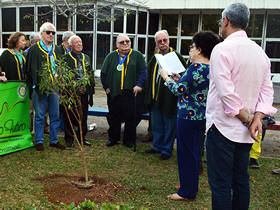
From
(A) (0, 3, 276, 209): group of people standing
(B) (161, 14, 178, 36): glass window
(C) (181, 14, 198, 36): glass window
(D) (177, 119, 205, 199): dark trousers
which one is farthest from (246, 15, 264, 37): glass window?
(D) (177, 119, 205, 199): dark trousers

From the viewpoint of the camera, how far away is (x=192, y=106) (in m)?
3.46

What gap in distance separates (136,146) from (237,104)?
154 inches

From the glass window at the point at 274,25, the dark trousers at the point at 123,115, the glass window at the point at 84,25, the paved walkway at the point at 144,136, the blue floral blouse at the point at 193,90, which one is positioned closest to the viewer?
the blue floral blouse at the point at 193,90

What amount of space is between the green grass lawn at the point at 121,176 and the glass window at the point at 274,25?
13637 mm

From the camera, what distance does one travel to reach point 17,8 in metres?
17.7

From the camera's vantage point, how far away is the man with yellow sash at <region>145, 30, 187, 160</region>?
201 inches

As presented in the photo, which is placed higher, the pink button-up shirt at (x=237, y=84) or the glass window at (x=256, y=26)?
the glass window at (x=256, y=26)

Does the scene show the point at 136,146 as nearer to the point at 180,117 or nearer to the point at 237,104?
Result: the point at 180,117

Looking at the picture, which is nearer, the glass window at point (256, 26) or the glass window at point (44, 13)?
the glass window at point (44, 13)

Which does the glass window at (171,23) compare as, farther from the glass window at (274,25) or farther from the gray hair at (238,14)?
the gray hair at (238,14)

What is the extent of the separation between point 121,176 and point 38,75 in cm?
227

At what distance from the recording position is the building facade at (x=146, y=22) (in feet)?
53.2

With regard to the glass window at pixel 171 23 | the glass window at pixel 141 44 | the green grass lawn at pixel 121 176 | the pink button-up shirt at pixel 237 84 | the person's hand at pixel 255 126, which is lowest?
the green grass lawn at pixel 121 176

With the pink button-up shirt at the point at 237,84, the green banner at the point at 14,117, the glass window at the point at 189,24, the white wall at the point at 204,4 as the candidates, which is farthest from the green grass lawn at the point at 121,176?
the glass window at the point at 189,24
